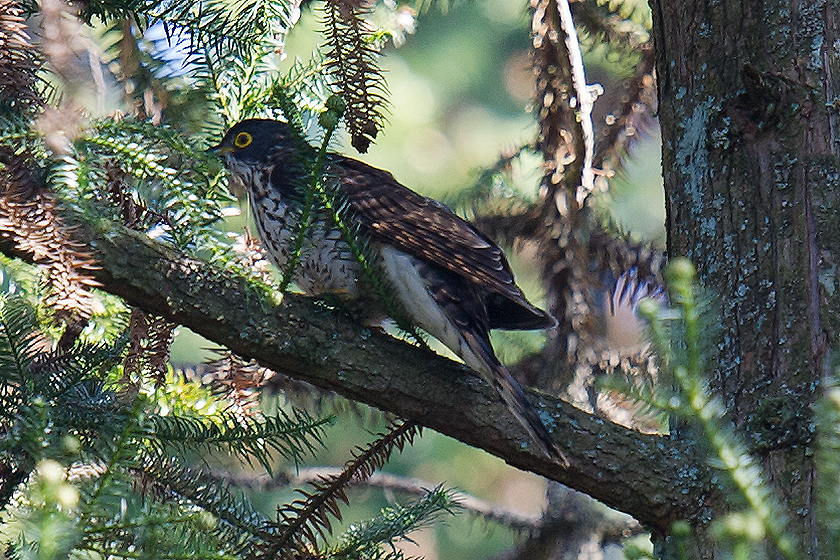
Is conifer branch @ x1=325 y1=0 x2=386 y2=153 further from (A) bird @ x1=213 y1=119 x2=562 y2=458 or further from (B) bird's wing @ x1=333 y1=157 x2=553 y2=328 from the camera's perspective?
(B) bird's wing @ x1=333 y1=157 x2=553 y2=328

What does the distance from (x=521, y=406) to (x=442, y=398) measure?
21cm

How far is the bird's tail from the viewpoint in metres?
2.41

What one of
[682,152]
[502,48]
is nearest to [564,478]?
[682,152]

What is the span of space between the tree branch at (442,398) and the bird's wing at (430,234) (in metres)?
0.45

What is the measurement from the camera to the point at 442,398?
248 centimetres

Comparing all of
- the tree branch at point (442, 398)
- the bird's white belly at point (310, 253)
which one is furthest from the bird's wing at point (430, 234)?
the tree branch at point (442, 398)

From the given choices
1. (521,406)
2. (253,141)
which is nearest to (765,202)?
(521,406)

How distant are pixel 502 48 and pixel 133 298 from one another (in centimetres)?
973

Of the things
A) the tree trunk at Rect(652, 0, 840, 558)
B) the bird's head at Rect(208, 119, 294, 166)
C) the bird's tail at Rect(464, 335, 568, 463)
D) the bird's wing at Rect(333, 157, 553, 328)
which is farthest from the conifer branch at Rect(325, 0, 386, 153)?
the tree trunk at Rect(652, 0, 840, 558)

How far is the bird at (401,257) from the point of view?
2770mm

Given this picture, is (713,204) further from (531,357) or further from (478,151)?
(478,151)

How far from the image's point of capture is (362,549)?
2.26m

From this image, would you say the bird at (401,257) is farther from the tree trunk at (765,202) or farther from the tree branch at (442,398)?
the tree trunk at (765,202)

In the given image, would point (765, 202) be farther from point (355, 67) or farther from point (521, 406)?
point (355, 67)
